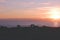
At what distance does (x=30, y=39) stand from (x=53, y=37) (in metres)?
2.28

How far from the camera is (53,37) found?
19.5m

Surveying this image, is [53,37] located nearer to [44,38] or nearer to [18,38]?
[44,38]

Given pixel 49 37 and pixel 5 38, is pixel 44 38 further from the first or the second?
pixel 5 38

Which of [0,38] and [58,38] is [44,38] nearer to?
[58,38]

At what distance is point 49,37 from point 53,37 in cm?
38

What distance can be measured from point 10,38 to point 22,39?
4.16ft

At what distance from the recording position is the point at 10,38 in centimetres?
1934

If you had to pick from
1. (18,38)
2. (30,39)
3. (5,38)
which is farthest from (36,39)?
(5,38)

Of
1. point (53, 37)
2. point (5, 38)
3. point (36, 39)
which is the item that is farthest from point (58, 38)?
point (5, 38)

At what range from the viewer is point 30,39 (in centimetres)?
1875

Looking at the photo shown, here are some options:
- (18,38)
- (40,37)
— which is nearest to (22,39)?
(18,38)

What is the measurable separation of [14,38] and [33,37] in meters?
1.82

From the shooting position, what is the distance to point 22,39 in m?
18.8

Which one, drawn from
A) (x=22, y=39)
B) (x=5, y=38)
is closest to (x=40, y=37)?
(x=22, y=39)
